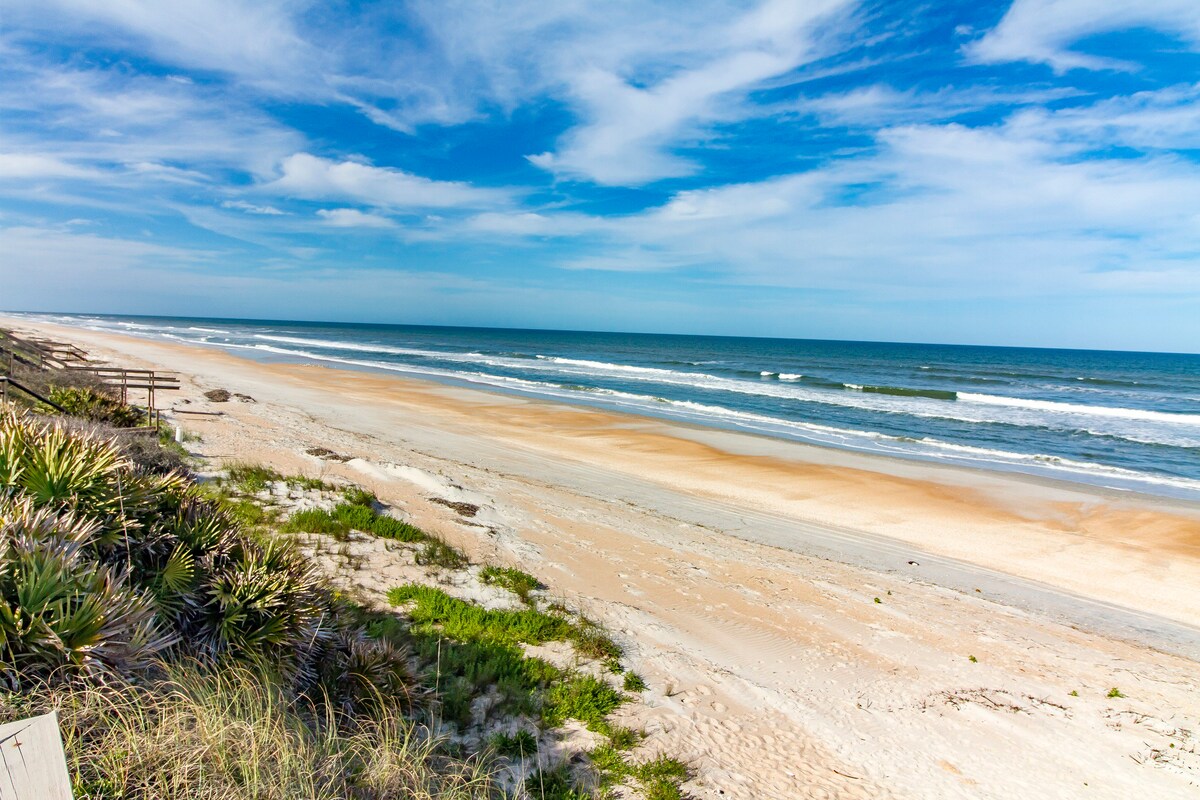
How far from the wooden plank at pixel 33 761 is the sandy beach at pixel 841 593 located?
394 cm

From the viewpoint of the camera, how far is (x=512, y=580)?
27.5 feet

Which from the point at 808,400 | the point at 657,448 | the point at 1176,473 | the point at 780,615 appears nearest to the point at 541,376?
the point at 808,400

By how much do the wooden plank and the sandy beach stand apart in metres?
3.94

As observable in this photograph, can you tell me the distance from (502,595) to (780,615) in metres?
3.77

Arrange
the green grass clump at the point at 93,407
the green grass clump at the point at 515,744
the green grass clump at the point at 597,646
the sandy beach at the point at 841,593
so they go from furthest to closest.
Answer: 1. the green grass clump at the point at 93,407
2. the green grass clump at the point at 597,646
3. the sandy beach at the point at 841,593
4. the green grass clump at the point at 515,744

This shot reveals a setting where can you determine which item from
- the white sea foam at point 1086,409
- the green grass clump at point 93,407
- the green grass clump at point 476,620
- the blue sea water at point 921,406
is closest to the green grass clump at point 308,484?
the green grass clump at point 93,407

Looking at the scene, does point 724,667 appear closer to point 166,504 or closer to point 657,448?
point 166,504

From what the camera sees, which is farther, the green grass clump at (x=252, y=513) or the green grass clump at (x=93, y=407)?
the green grass clump at (x=93, y=407)

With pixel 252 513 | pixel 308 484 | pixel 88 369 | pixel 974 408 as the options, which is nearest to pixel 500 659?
pixel 252 513

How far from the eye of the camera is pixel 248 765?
10.5 ft

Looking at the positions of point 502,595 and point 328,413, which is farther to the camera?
point 328,413

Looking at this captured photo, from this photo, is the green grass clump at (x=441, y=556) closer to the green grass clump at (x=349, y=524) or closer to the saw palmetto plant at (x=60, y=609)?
the green grass clump at (x=349, y=524)

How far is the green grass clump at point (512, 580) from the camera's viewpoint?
8.09m

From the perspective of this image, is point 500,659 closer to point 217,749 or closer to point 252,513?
point 217,749
